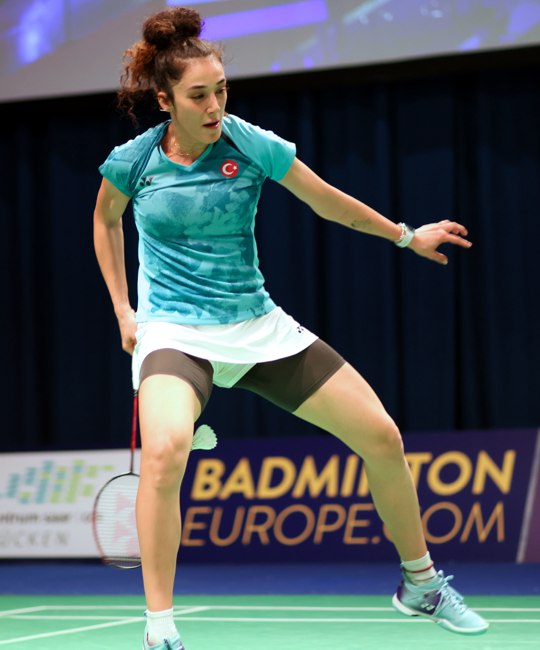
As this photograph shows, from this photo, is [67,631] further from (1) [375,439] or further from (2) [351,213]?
(2) [351,213]

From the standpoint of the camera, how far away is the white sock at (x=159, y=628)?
2.66 meters

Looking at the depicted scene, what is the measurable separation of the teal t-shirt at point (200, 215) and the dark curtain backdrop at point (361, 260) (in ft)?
15.6

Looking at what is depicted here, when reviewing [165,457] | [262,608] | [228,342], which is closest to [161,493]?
[165,457]

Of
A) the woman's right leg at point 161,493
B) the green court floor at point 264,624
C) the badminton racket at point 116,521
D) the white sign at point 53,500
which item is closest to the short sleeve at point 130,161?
the woman's right leg at point 161,493

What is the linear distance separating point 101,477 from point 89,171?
2.61 metres

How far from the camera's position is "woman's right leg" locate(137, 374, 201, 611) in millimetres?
2695

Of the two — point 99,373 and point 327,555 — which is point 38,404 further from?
point 327,555

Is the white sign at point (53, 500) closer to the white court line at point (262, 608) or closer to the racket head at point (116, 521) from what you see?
the white court line at point (262, 608)

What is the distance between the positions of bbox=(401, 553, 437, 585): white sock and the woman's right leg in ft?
2.41

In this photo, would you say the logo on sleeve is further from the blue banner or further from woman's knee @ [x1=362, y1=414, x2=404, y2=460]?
the blue banner

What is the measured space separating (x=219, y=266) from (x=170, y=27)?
0.62 m

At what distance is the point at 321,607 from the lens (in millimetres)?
4688

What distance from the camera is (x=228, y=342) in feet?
9.73

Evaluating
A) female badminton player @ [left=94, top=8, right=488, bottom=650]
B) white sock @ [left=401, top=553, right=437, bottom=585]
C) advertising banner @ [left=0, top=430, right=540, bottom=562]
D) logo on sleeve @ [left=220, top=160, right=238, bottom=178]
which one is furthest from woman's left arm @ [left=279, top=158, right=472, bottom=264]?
advertising banner @ [left=0, top=430, right=540, bottom=562]
